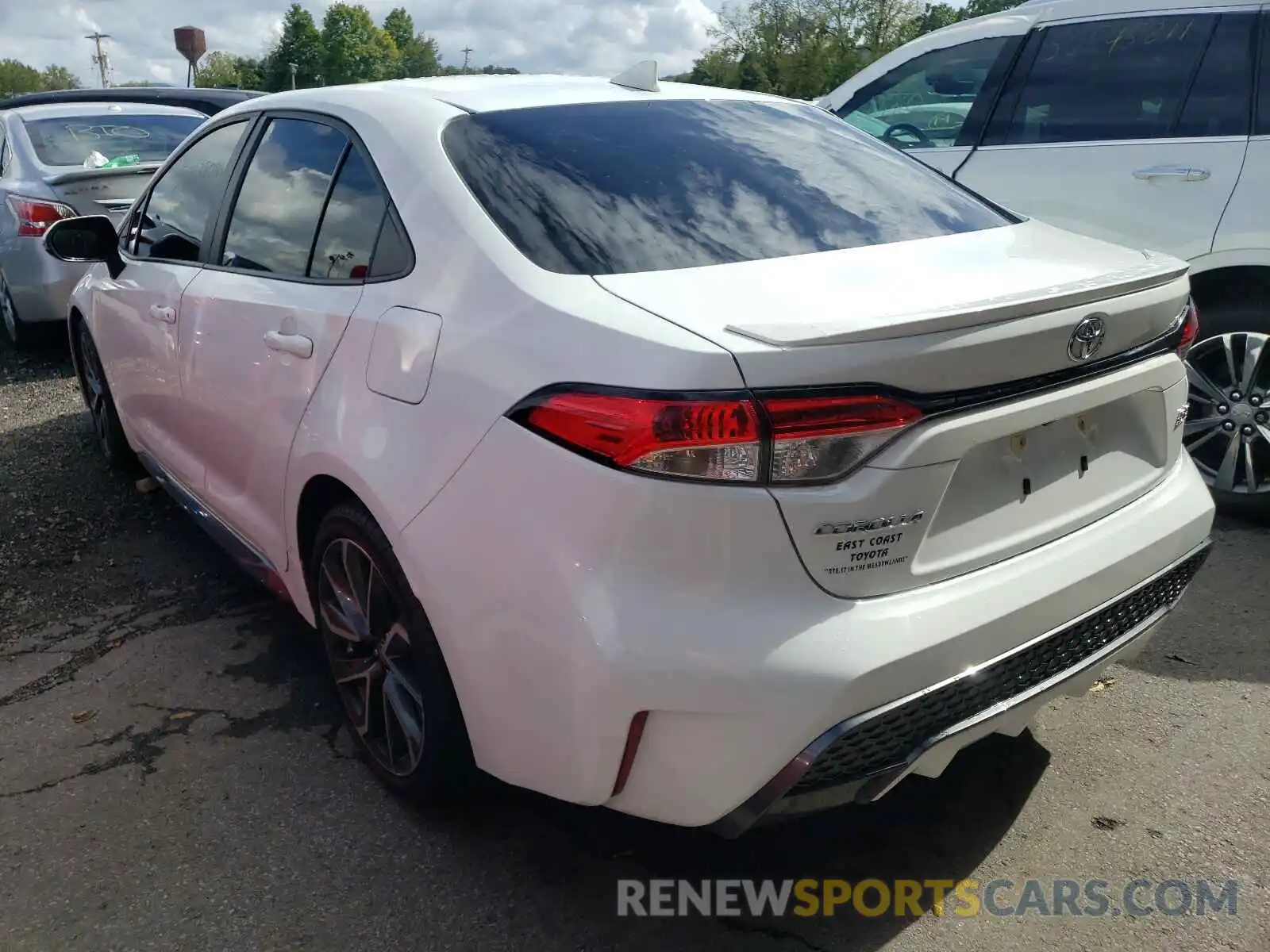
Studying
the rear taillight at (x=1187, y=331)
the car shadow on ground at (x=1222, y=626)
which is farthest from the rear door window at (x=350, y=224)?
the car shadow on ground at (x=1222, y=626)

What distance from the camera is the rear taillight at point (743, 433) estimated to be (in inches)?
69.6

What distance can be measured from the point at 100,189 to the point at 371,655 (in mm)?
5308

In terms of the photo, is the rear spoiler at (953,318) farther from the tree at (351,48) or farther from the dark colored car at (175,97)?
the tree at (351,48)

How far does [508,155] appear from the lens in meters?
2.47

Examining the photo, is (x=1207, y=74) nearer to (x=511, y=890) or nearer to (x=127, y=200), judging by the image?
(x=511, y=890)

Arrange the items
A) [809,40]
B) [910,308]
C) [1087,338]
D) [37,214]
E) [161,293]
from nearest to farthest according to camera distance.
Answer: [910,308] < [1087,338] < [161,293] < [37,214] < [809,40]

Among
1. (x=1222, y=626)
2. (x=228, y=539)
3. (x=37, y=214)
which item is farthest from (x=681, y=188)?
(x=37, y=214)

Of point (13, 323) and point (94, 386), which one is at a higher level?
point (94, 386)

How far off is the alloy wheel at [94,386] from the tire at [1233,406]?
4406 millimetres

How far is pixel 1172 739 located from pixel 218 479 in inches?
110

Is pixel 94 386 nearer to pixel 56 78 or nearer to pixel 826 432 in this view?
pixel 826 432

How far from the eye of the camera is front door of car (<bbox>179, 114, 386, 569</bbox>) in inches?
103

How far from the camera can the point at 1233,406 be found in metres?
4.02

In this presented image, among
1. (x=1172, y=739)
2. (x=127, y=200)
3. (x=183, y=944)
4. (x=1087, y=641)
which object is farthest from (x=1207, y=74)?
(x=127, y=200)
